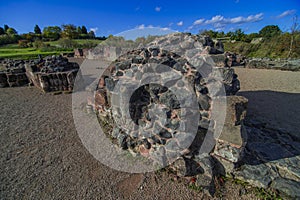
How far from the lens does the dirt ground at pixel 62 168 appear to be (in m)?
2.21

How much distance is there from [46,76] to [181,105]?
725 centimetres

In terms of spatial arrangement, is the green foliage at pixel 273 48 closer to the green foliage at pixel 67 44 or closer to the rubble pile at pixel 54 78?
the rubble pile at pixel 54 78

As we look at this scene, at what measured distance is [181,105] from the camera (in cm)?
233

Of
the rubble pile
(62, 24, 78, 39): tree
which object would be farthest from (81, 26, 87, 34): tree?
the rubble pile

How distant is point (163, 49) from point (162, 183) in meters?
2.24

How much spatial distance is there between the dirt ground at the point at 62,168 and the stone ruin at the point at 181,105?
1.30 ft

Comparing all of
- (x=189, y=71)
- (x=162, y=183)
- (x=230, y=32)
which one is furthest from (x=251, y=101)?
(x=230, y=32)

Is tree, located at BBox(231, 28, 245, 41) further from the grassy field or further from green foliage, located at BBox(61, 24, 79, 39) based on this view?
green foliage, located at BBox(61, 24, 79, 39)

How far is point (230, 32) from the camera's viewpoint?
2441 cm

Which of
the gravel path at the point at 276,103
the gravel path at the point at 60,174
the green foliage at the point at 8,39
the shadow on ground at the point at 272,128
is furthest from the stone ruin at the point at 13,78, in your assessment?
the green foliage at the point at 8,39

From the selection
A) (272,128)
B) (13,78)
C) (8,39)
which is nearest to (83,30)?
(8,39)

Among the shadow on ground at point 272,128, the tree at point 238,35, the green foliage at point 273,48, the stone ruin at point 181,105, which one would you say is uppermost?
the tree at point 238,35

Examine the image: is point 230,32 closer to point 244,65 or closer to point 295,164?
point 244,65

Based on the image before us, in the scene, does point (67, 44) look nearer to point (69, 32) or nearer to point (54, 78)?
point (69, 32)
